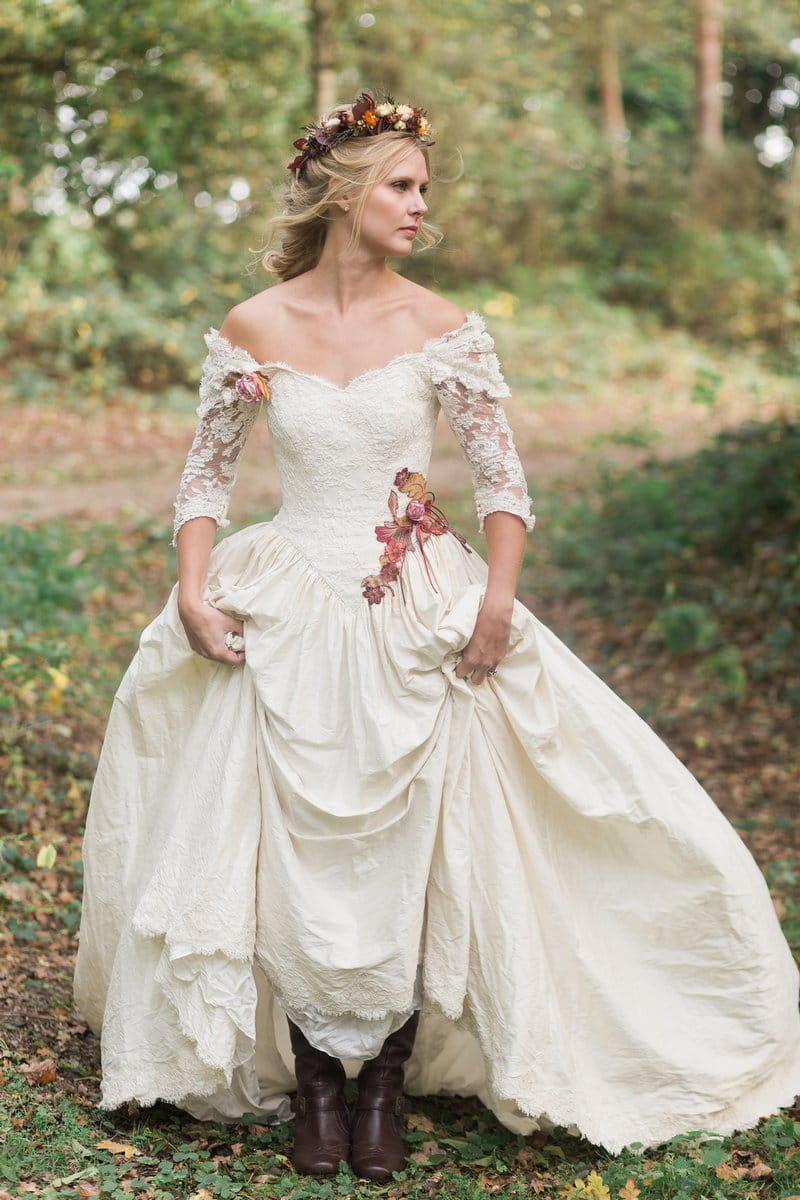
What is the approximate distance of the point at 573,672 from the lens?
3.01 m

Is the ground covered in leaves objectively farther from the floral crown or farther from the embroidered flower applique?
the floral crown

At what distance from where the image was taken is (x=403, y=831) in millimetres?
2816

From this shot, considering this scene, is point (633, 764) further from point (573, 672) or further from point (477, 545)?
point (477, 545)

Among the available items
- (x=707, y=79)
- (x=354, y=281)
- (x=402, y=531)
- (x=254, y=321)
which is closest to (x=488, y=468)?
(x=402, y=531)

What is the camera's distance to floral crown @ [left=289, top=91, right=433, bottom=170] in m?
2.94

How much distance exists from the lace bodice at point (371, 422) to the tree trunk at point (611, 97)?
18563mm

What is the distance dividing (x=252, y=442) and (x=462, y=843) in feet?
31.9

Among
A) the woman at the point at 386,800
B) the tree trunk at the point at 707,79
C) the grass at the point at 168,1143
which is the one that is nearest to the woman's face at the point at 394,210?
the woman at the point at 386,800

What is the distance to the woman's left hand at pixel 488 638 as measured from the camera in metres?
2.85

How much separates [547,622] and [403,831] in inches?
184

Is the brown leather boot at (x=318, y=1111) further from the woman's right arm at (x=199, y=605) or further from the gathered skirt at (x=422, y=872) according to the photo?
the woman's right arm at (x=199, y=605)

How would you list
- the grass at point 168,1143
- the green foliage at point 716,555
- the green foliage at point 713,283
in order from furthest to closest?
1. the green foliage at point 713,283
2. the green foliage at point 716,555
3. the grass at point 168,1143

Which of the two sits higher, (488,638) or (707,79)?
(707,79)

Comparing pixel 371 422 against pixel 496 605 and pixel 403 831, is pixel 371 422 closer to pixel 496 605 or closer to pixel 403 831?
pixel 496 605
